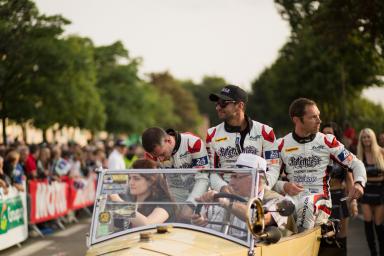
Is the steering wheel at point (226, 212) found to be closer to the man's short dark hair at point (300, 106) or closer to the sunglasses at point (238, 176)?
the sunglasses at point (238, 176)

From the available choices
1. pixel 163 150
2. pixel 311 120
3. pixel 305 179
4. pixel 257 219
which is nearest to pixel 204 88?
pixel 305 179

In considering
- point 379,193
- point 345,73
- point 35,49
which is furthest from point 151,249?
point 345,73

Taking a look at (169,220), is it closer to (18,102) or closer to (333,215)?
(333,215)

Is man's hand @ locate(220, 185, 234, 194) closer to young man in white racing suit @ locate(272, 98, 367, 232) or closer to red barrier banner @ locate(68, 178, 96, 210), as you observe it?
young man in white racing suit @ locate(272, 98, 367, 232)

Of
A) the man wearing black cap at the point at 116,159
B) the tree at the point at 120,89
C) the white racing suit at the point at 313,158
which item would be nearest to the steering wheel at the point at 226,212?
the white racing suit at the point at 313,158

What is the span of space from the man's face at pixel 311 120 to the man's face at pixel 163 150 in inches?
51.4

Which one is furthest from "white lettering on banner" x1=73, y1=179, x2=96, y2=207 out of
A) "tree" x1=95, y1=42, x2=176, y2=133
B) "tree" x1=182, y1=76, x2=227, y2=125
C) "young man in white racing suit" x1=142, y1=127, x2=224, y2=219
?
"tree" x1=182, y1=76, x2=227, y2=125

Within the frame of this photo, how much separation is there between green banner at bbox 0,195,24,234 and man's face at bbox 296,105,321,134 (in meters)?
7.13

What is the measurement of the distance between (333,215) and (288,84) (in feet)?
111

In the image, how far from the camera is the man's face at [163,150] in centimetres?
685

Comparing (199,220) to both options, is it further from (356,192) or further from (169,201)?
(356,192)

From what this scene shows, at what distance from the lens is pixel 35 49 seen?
96.8 feet

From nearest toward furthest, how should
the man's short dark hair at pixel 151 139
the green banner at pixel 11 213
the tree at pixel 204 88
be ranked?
the man's short dark hair at pixel 151 139, the green banner at pixel 11 213, the tree at pixel 204 88

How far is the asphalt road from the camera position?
42.4ft
